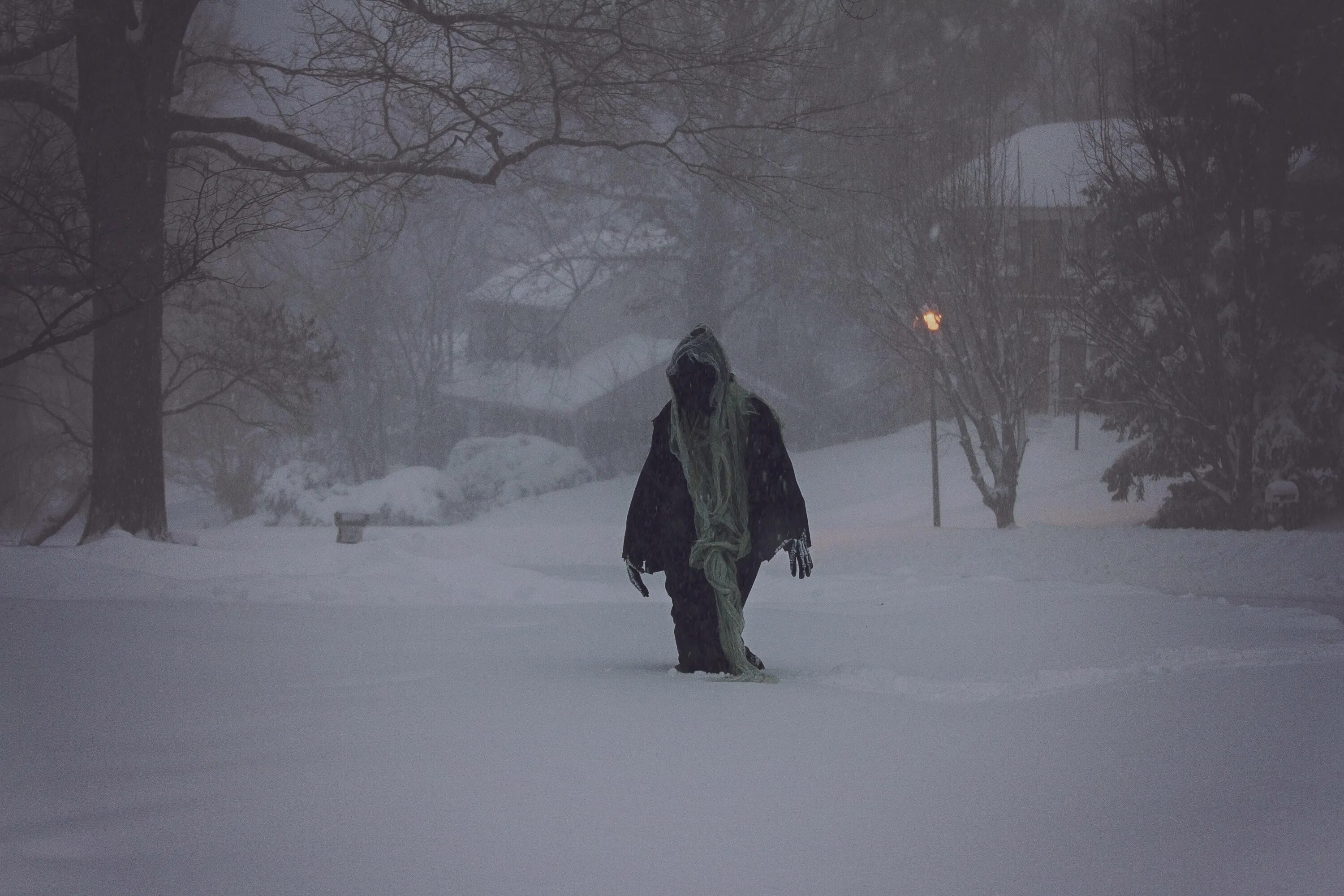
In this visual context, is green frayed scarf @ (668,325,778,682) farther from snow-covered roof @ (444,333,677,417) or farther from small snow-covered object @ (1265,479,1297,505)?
snow-covered roof @ (444,333,677,417)

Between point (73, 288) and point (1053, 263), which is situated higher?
point (1053, 263)

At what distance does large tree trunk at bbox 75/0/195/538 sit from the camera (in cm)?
1141

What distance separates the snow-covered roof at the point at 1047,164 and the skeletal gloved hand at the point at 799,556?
14.6m

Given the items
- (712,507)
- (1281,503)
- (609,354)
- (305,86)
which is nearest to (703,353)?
(712,507)

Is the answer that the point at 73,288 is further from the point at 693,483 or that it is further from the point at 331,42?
the point at 693,483

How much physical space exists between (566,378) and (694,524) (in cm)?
3054

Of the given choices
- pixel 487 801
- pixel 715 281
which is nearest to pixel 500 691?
pixel 487 801

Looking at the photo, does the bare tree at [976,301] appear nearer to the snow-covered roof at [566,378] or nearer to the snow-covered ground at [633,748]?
the snow-covered ground at [633,748]

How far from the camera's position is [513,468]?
3259cm

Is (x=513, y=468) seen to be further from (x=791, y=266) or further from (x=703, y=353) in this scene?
(x=703, y=353)

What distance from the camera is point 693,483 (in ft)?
17.7

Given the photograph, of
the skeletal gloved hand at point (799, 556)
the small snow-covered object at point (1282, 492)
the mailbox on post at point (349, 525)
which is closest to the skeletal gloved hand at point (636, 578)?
the skeletal gloved hand at point (799, 556)

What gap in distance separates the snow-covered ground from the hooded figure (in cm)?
36

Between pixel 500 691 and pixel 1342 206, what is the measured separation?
18.1m
